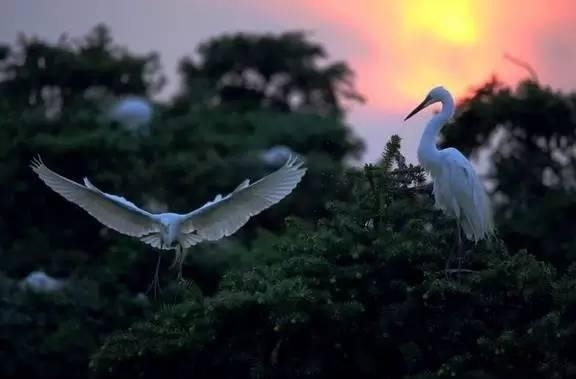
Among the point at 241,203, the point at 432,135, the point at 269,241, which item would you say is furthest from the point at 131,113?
the point at 432,135

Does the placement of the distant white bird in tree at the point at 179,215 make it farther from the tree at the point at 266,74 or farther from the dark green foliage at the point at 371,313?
the tree at the point at 266,74

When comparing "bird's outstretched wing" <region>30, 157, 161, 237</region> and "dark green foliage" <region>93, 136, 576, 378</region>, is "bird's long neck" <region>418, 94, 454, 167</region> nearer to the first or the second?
"dark green foliage" <region>93, 136, 576, 378</region>

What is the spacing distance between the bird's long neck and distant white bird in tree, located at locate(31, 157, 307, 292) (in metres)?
1.05

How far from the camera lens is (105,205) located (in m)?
15.3

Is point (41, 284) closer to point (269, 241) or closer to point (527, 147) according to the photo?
point (269, 241)

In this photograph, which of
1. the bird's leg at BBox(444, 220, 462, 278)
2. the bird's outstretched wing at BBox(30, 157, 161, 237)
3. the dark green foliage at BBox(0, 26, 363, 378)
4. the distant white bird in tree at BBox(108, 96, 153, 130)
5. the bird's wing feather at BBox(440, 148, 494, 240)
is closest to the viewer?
Answer: the bird's leg at BBox(444, 220, 462, 278)

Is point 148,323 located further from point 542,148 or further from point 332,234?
point 542,148

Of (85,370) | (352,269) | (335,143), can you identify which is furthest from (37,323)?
(335,143)

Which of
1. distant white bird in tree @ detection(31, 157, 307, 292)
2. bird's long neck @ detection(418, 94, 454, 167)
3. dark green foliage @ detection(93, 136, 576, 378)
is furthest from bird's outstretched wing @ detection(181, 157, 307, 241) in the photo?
bird's long neck @ detection(418, 94, 454, 167)

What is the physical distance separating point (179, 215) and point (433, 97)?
227cm

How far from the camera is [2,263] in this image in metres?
24.0

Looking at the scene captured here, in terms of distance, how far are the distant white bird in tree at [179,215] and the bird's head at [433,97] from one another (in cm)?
134

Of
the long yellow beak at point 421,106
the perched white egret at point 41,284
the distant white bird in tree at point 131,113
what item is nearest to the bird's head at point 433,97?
the long yellow beak at point 421,106

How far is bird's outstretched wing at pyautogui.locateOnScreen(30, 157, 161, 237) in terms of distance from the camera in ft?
49.3
